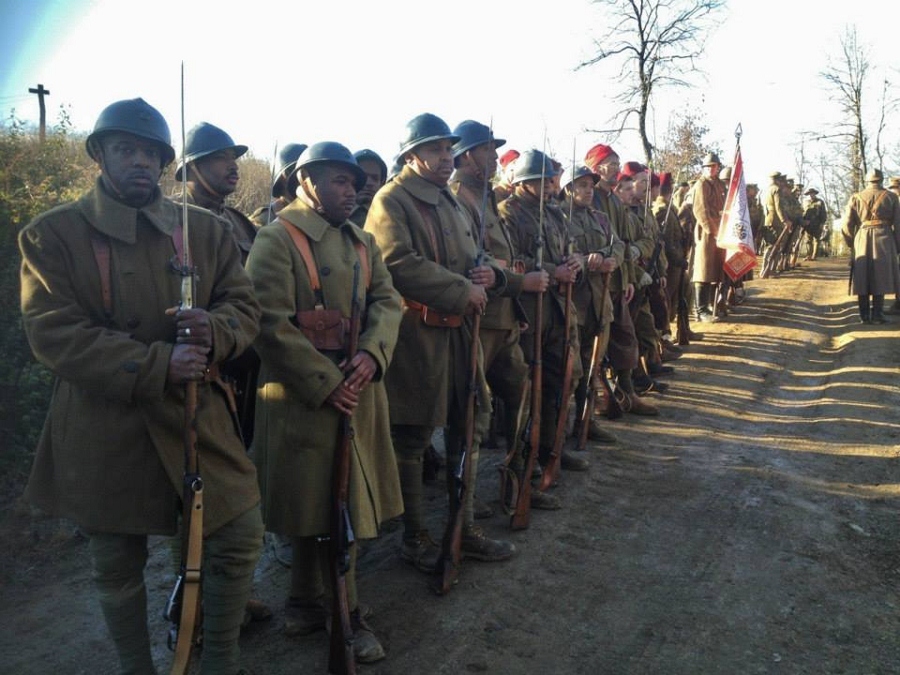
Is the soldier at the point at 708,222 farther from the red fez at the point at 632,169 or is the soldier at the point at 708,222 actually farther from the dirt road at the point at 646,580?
the dirt road at the point at 646,580

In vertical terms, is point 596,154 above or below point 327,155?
above

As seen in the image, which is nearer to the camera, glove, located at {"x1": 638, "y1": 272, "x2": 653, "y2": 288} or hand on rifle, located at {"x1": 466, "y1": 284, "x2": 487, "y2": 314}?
hand on rifle, located at {"x1": 466, "y1": 284, "x2": 487, "y2": 314}

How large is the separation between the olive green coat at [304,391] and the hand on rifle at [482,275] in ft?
2.70

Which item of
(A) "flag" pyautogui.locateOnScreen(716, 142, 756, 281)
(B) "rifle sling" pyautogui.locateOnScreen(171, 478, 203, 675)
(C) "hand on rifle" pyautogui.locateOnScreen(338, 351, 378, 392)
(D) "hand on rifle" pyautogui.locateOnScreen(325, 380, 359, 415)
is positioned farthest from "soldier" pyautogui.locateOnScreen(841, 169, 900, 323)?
(B) "rifle sling" pyautogui.locateOnScreen(171, 478, 203, 675)

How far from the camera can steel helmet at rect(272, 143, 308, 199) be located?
13.3 feet

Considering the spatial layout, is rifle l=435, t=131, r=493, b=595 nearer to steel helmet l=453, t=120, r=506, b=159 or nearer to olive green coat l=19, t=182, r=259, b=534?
steel helmet l=453, t=120, r=506, b=159

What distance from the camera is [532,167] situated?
5.61 meters

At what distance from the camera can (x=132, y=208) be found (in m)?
2.88

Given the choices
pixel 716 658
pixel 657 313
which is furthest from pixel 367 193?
pixel 657 313

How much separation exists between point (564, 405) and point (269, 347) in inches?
102

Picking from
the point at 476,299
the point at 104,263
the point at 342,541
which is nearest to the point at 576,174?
the point at 476,299

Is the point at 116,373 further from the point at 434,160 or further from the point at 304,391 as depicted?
the point at 434,160

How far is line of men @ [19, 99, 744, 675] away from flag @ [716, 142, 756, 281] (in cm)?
615

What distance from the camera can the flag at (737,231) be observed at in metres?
10.8
